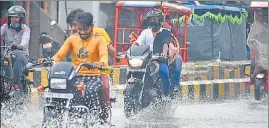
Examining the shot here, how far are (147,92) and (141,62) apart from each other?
1.51ft

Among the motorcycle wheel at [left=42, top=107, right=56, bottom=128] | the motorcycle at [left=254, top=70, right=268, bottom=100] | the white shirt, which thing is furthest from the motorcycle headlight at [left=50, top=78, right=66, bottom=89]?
the motorcycle at [left=254, top=70, right=268, bottom=100]

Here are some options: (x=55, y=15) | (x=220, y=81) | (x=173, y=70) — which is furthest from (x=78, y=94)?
(x=55, y=15)

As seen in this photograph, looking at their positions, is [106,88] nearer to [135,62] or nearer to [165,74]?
[135,62]

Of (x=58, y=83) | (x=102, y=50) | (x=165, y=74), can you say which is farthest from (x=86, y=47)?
(x=165, y=74)

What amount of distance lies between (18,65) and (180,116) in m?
2.22

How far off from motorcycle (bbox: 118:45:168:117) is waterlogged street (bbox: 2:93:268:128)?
13 centimetres

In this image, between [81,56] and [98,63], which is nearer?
[98,63]

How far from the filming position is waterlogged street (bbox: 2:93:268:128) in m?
8.04

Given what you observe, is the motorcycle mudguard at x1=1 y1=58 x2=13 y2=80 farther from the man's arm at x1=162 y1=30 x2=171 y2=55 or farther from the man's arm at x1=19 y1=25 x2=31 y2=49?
the man's arm at x1=162 y1=30 x2=171 y2=55

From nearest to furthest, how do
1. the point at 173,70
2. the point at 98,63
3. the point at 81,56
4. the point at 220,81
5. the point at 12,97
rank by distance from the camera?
the point at 98,63 < the point at 81,56 < the point at 12,97 < the point at 173,70 < the point at 220,81

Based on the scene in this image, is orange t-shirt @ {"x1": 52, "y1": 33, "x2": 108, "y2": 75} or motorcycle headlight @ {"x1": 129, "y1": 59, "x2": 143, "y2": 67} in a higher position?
orange t-shirt @ {"x1": 52, "y1": 33, "x2": 108, "y2": 75}

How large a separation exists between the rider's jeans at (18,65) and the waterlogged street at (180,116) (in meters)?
0.33

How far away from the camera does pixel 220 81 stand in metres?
12.5

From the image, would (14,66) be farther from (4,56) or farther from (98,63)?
(98,63)
